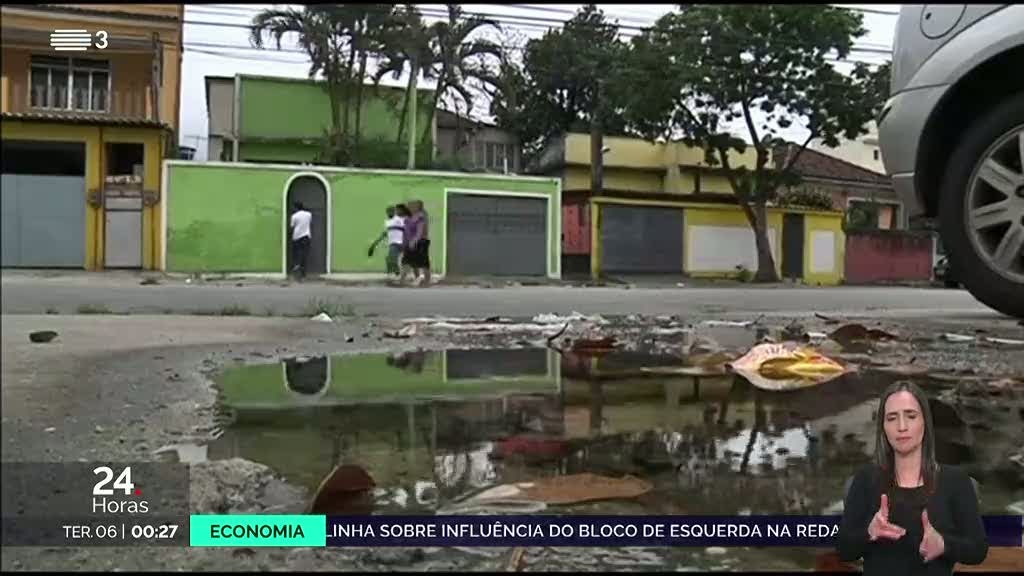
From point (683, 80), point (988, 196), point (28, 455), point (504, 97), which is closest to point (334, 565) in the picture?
point (28, 455)

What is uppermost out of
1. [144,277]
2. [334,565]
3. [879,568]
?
[144,277]

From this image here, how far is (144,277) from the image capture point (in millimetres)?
1794

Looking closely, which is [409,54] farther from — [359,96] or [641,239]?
[641,239]

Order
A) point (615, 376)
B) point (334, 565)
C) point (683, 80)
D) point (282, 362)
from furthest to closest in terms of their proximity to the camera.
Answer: point (282, 362)
point (615, 376)
point (683, 80)
point (334, 565)

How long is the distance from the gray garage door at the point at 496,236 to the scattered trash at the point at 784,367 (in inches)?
46.3

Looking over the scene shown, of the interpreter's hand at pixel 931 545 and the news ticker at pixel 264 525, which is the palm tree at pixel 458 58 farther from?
the interpreter's hand at pixel 931 545

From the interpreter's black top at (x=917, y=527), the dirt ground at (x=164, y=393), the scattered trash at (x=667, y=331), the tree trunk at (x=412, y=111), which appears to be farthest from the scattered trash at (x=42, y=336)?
the scattered trash at (x=667, y=331)

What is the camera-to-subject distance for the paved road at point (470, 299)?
2.02 meters

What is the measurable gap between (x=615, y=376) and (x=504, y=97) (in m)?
1.41

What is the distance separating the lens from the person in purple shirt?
6.24ft

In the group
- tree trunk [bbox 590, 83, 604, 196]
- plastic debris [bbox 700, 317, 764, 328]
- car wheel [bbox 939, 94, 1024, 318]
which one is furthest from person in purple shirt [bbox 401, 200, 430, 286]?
car wheel [bbox 939, 94, 1024, 318]

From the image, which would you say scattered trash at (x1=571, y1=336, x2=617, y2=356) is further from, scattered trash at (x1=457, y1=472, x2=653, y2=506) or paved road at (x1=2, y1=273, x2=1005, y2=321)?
scattered trash at (x1=457, y1=472, x2=653, y2=506)

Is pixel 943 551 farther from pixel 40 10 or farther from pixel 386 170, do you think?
pixel 40 10

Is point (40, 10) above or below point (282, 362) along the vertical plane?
above
